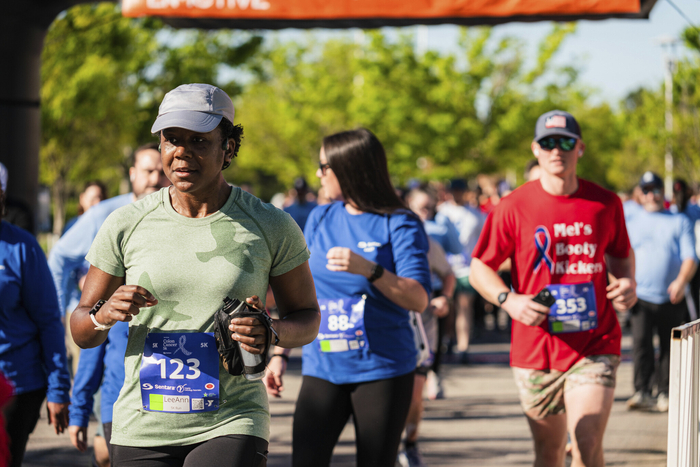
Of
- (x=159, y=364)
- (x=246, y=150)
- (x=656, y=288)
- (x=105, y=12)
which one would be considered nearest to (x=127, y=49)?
(x=105, y=12)

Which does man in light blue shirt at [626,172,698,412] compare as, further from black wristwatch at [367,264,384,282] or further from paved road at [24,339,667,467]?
black wristwatch at [367,264,384,282]

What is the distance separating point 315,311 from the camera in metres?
3.11

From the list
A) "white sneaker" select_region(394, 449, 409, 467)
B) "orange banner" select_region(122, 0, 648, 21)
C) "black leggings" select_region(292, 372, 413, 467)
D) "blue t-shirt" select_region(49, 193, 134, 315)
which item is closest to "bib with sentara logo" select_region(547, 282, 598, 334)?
"black leggings" select_region(292, 372, 413, 467)

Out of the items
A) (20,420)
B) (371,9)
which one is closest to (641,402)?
(371,9)

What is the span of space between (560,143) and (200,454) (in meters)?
2.83

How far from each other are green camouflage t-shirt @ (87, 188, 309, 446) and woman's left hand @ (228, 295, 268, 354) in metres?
0.21

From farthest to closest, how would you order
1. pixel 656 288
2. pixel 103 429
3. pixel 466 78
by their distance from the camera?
1. pixel 466 78
2. pixel 656 288
3. pixel 103 429

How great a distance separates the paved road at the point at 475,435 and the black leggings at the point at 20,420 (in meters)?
2.44

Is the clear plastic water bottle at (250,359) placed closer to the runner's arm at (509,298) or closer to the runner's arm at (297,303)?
the runner's arm at (297,303)

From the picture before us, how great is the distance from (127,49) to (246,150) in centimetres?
2665

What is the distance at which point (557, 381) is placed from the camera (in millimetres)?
4512

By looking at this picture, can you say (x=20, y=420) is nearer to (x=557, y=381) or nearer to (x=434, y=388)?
(x=557, y=381)

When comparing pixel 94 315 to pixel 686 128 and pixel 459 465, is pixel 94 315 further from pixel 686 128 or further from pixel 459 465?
pixel 686 128

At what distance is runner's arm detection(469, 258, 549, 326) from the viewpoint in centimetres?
441
